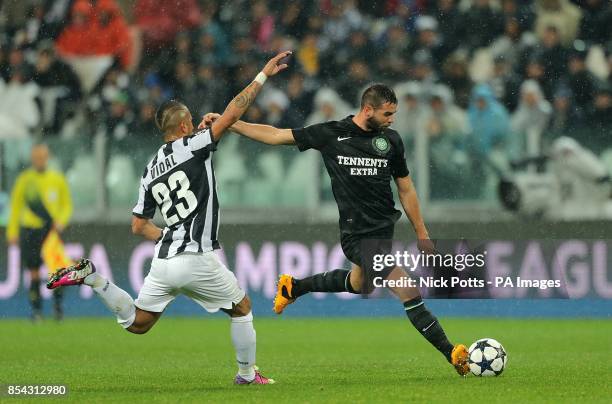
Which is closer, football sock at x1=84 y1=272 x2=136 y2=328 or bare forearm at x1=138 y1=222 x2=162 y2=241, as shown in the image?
football sock at x1=84 y1=272 x2=136 y2=328

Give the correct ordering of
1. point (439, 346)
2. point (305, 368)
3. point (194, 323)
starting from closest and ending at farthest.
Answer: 1. point (439, 346)
2. point (305, 368)
3. point (194, 323)

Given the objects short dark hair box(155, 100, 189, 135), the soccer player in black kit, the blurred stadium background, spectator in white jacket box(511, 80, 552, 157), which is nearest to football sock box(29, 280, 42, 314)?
the blurred stadium background

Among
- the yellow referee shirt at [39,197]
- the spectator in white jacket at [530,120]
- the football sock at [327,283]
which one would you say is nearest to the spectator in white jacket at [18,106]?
the yellow referee shirt at [39,197]

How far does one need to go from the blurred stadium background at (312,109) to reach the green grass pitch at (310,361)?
1000 millimetres

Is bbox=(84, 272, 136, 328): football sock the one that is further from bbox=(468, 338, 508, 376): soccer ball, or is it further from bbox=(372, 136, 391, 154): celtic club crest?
bbox=(468, 338, 508, 376): soccer ball

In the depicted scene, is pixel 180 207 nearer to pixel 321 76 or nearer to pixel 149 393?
pixel 149 393

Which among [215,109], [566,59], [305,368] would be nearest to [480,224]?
[566,59]

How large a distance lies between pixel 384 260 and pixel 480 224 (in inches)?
267

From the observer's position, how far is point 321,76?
16.1 metres

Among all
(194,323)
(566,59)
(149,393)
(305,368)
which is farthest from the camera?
(566,59)

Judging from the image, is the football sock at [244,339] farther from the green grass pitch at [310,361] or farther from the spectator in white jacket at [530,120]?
the spectator in white jacket at [530,120]

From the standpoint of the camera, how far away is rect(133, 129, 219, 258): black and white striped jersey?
820 cm

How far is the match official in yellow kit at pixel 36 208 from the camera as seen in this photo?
1545cm

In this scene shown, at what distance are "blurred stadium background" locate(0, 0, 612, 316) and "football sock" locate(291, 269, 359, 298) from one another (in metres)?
5.92
